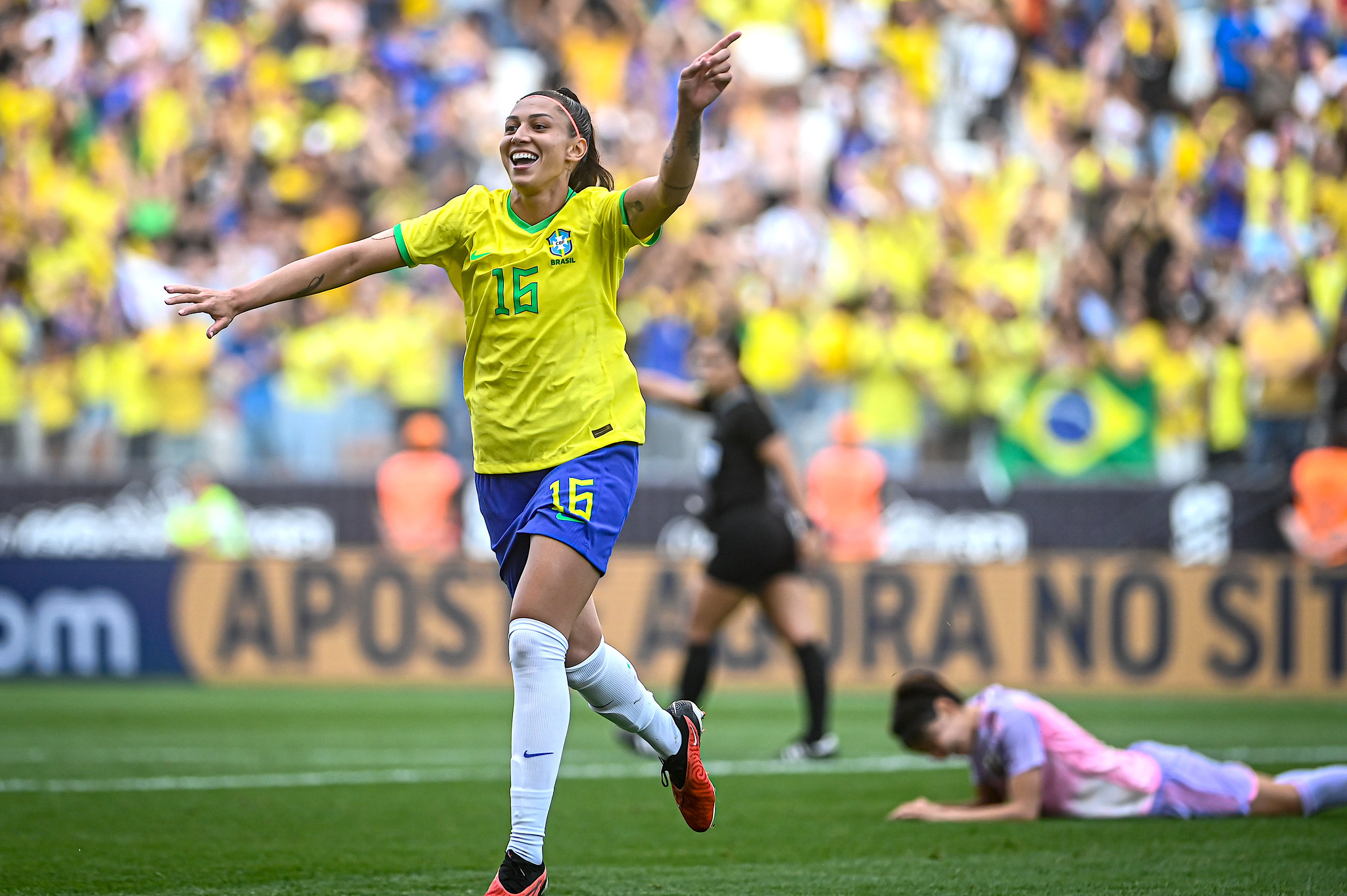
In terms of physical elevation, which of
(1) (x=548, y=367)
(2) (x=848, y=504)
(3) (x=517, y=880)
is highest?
(1) (x=548, y=367)

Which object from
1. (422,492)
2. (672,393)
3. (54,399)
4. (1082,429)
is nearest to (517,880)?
(672,393)

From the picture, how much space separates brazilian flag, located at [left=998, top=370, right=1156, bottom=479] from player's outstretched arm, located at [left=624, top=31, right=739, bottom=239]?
9957 millimetres

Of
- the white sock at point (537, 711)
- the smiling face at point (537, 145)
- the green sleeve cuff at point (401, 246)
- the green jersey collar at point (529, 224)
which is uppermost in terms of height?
the smiling face at point (537, 145)

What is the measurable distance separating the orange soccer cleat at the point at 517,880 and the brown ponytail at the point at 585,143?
2.20 metres

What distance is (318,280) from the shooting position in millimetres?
5398

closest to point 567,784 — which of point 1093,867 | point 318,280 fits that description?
point 1093,867

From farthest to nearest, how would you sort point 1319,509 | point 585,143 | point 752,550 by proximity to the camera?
point 1319,509, point 752,550, point 585,143

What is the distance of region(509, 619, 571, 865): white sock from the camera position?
5.06 m

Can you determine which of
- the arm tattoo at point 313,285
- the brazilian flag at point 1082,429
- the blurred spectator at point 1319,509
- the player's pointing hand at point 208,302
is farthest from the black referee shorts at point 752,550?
the blurred spectator at point 1319,509

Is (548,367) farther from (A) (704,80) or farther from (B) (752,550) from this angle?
(B) (752,550)

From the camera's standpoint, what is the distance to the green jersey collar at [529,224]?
5473 millimetres

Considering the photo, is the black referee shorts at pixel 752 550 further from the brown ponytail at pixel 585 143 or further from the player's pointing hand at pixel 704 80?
the player's pointing hand at pixel 704 80

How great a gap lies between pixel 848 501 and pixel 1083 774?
731 centimetres

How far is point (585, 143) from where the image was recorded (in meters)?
5.64
